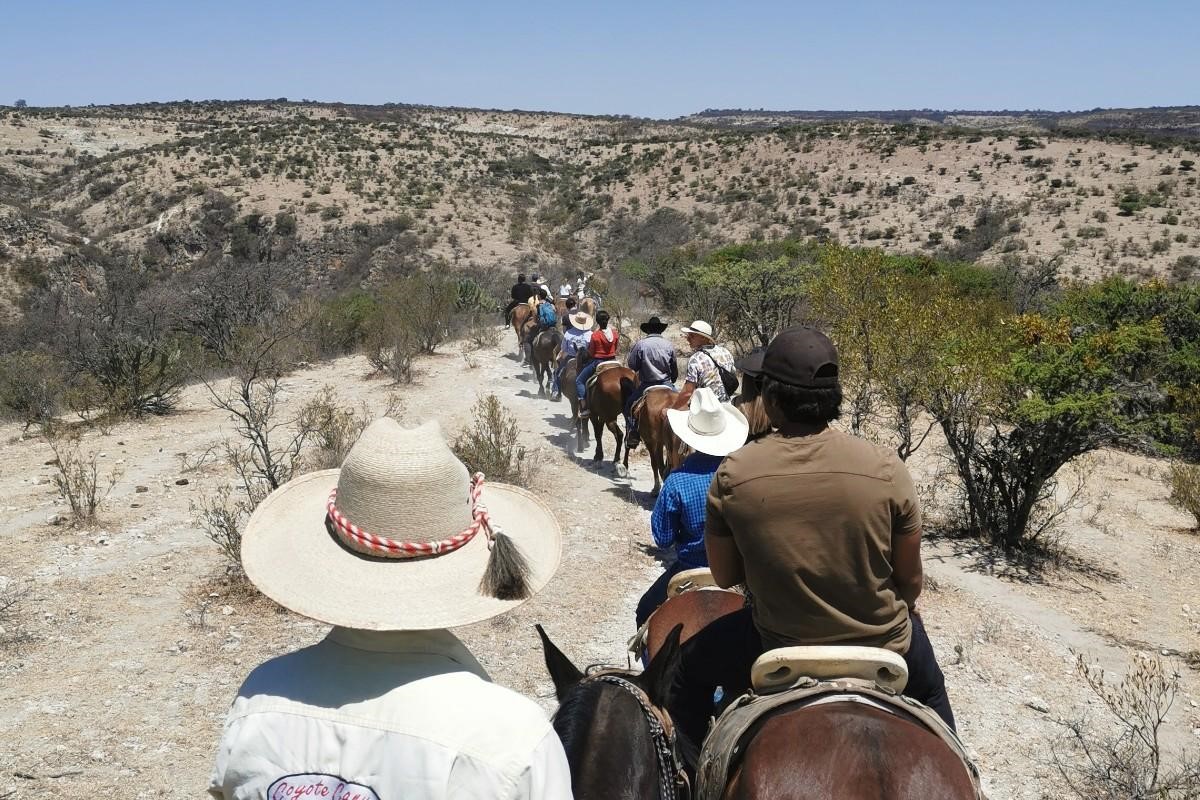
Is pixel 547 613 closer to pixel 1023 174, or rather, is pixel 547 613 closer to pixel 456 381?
pixel 456 381

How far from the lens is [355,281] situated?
113ft

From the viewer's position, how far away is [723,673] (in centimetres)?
324

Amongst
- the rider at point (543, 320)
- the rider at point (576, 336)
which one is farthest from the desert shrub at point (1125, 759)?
the rider at point (543, 320)

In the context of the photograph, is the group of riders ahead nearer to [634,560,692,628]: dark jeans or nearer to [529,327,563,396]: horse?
[634,560,692,628]: dark jeans

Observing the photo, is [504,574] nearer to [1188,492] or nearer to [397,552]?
[397,552]

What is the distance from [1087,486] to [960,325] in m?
3.31

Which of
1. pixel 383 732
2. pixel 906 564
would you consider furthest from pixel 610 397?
pixel 383 732

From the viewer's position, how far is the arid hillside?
34.9 metres

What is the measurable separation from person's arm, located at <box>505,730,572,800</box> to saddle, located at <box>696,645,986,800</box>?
1.15 metres

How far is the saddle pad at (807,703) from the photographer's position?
2.45 metres

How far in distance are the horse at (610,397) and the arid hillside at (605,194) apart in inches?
1000

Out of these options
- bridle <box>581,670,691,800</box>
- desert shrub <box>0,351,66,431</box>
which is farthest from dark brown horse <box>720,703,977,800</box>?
desert shrub <box>0,351,66,431</box>

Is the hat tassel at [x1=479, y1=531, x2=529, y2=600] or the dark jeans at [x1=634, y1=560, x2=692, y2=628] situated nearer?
the hat tassel at [x1=479, y1=531, x2=529, y2=600]

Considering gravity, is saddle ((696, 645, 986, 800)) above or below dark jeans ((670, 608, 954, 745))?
above
